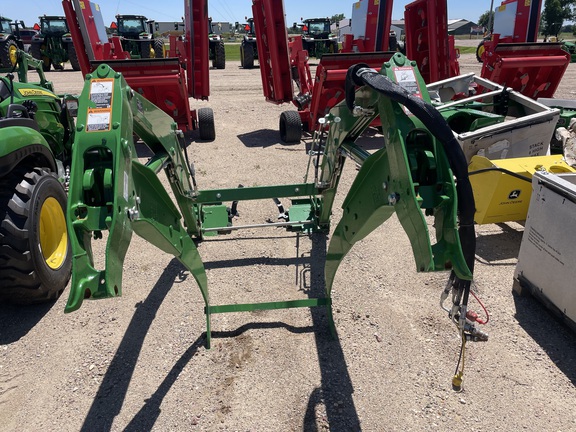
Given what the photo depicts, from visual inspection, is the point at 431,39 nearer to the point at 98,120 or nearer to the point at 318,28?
the point at 98,120

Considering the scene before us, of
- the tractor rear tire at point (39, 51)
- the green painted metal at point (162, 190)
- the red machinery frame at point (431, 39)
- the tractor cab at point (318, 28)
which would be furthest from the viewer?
the tractor cab at point (318, 28)

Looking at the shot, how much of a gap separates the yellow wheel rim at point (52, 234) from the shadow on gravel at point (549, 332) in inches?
145

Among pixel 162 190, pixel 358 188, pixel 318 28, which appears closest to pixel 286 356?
pixel 358 188

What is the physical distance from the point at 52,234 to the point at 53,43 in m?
18.0

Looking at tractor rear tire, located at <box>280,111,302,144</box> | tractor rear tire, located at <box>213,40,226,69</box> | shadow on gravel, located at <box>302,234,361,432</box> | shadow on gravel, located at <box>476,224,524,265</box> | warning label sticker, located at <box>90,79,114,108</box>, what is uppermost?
tractor rear tire, located at <box>213,40,226,69</box>

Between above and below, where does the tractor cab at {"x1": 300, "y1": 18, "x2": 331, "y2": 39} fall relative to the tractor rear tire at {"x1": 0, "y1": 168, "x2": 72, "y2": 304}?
above

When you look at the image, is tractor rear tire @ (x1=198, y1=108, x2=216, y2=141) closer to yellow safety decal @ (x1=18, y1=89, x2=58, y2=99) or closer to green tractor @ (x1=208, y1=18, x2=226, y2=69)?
yellow safety decal @ (x1=18, y1=89, x2=58, y2=99)

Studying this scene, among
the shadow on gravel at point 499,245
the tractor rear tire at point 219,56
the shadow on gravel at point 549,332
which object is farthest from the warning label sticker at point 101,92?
the tractor rear tire at point 219,56

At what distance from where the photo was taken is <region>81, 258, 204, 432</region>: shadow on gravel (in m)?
2.41

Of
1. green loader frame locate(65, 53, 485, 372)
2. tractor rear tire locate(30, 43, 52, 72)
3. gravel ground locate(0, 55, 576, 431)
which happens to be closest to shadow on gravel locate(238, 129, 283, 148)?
gravel ground locate(0, 55, 576, 431)

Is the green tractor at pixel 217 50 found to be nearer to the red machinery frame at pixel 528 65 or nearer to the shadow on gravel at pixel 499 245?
the red machinery frame at pixel 528 65

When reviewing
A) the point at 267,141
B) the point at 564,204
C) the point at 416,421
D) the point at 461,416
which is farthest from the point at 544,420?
the point at 267,141

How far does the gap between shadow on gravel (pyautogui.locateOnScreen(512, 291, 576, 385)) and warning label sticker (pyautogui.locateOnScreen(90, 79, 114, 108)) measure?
316 centimetres

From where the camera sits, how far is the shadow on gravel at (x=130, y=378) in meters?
2.41
